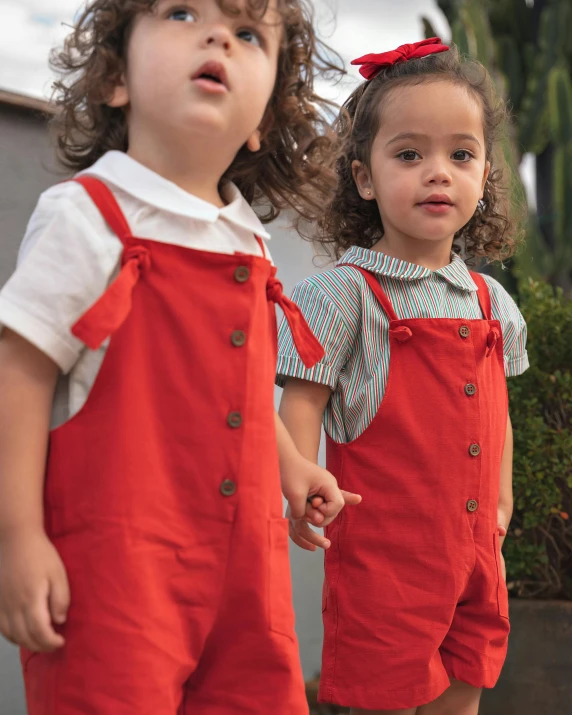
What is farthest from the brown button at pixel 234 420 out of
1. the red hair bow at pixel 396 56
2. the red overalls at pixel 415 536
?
the red hair bow at pixel 396 56

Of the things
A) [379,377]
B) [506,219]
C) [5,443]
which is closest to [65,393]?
[5,443]

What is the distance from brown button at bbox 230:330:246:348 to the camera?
4.11ft

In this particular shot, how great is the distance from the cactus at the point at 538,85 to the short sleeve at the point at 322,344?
3239 mm

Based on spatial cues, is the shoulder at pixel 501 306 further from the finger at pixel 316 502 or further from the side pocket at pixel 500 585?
the finger at pixel 316 502

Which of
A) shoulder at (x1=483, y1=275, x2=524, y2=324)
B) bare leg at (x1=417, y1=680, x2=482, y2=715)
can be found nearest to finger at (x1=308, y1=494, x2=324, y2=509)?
bare leg at (x1=417, y1=680, x2=482, y2=715)

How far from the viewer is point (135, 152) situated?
4.34 feet

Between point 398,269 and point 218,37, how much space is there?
73cm

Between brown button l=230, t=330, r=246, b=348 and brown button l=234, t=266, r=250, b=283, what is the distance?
76 mm

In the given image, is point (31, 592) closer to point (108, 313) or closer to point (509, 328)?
point (108, 313)

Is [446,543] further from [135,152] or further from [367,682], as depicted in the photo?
[135,152]

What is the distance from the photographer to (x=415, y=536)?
1.75 m

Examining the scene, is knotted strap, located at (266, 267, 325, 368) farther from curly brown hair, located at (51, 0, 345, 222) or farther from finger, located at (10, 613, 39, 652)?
finger, located at (10, 613, 39, 652)

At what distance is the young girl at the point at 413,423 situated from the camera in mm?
1737

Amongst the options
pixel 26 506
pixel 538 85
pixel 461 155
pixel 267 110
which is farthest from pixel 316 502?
pixel 538 85
